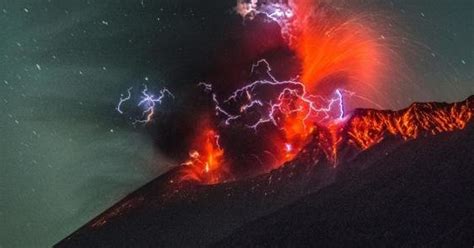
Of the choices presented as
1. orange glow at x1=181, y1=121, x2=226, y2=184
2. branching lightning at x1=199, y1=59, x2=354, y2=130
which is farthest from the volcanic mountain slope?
orange glow at x1=181, y1=121, x2=226, y2=184

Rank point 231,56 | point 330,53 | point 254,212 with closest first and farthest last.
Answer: point 254,212 < point 330,53 < point 231,56

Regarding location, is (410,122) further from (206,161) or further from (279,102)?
(206,161)

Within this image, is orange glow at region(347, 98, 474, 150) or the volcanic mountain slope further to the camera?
orange glow at region(347, 98, 474, 150)

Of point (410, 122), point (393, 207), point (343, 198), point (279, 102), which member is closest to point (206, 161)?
point (279, 102)

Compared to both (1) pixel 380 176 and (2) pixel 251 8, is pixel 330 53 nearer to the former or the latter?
(2) pixel 251 8

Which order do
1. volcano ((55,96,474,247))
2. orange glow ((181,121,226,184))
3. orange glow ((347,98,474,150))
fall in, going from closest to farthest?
volcano ((55,96,474,247)) < orange glow ((347,98,474,150)) < orange glow ((181,121,226,184))

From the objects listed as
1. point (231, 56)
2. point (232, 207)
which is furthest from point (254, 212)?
point (231, 56)

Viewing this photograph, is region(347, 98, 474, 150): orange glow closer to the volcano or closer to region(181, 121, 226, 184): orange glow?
the volcano
